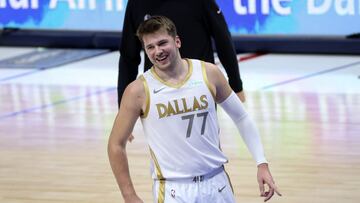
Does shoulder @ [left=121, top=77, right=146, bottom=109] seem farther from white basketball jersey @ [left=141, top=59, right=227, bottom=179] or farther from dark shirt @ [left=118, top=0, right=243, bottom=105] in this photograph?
dark shirt @ [left=118, top=0, right=243, bottom=105]

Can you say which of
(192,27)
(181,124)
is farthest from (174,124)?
(192,27)

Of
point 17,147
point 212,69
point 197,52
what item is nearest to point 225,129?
point 17,147

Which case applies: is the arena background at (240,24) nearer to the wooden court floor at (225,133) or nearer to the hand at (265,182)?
the wooden court floor at (225,133)

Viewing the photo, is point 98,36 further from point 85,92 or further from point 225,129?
point 225,129

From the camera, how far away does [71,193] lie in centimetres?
670

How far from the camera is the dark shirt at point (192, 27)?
5250mm

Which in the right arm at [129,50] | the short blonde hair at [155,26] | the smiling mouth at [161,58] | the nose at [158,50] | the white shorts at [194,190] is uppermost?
the short blonde hair at [155,26]

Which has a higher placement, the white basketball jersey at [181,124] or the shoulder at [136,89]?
the shoulder at [136,89]

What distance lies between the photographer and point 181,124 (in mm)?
4148

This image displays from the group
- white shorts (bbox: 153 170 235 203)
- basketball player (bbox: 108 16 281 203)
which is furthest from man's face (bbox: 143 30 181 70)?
white shorts (bbox: 153 170 235 203)

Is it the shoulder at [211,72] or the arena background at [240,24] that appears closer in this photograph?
the shoulder at [211,72]

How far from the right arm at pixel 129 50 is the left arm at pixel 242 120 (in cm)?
115

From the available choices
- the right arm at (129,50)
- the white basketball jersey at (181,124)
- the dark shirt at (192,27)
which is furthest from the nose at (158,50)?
the right arm at (129,50)

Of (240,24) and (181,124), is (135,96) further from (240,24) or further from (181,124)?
(240,24)
